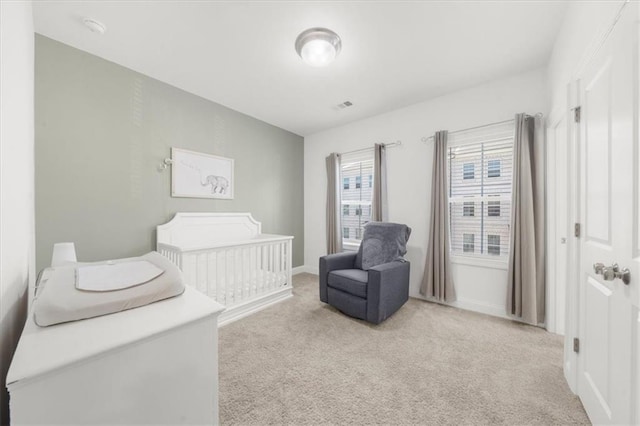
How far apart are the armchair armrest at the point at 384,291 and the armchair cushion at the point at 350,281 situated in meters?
0.08

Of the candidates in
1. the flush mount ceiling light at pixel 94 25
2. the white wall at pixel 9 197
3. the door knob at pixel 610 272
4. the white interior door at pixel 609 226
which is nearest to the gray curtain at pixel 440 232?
the white interior door at pixel 609 226

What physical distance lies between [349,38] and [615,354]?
2459mm

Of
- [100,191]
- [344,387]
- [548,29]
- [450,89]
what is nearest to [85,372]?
[344,387]

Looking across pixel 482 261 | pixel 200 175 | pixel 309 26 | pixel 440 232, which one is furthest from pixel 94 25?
pixel 482 261

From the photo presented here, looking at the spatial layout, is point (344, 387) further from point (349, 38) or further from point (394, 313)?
point (349, 38)

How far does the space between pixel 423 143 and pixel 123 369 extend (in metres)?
3.29

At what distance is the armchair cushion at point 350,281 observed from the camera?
240cm

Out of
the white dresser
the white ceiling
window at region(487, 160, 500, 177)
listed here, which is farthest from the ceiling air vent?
the white dresser

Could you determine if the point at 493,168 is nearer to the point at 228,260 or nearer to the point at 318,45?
the point at 318,45

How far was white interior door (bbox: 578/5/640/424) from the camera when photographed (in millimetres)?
944

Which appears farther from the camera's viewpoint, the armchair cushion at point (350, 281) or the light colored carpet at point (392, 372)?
the armchair cushion at point (350, 281)

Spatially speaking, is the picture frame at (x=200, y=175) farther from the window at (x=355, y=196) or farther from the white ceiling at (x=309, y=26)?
the window at (x=355, y=196)

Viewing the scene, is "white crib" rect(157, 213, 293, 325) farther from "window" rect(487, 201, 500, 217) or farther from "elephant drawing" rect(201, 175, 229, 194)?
"window" rect(487, 201, 500, 217)

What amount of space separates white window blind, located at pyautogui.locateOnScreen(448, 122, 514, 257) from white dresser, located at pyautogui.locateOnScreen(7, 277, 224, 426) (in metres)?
2.87
